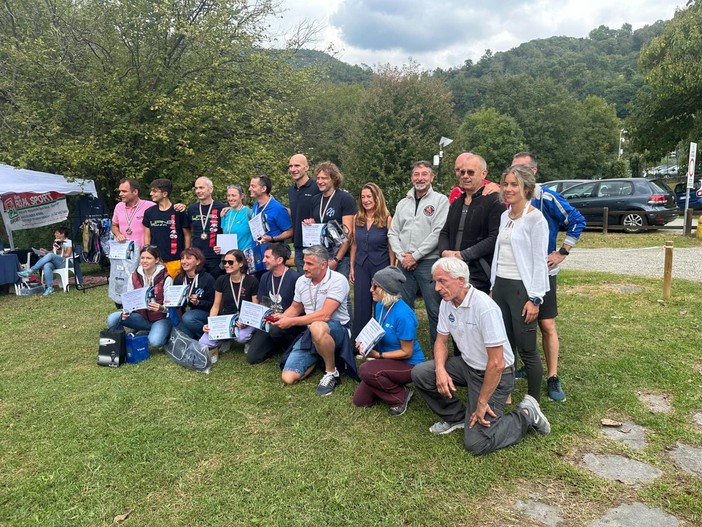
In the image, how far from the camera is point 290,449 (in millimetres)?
3066

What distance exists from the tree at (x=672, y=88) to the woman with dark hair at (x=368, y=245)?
1776 centimetres

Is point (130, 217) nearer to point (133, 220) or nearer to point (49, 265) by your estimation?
point (133, 220)

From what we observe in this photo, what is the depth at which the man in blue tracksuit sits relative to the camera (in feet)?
11.4

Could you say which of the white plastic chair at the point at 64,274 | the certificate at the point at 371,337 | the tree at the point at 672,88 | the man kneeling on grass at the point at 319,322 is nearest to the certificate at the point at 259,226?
the man kneeling on grass at the point at 319,322

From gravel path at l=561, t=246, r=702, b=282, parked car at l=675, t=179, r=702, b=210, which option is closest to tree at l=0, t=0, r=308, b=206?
gravel path at l=561, t=246, r=702, b=282

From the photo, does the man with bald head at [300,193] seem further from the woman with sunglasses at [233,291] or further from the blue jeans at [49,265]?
the blue jeans at [49,265]

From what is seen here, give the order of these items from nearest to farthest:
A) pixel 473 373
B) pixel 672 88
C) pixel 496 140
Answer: pixel 473 373, pixel 672 88, pixel 496 140

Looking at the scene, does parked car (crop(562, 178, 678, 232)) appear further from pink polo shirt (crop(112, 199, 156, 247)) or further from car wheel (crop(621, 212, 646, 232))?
pink polo shirt (crop(112, 199, 156, 247))

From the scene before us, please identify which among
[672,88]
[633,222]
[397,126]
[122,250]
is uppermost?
[672,88]

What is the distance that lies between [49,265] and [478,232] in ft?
28.4

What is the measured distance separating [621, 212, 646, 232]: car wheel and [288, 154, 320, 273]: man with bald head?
37.3ft

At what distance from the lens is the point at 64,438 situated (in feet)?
10.8

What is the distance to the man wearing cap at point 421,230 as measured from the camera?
4.00 meters

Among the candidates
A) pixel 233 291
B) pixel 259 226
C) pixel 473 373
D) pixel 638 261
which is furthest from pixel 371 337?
pixel 638 261
